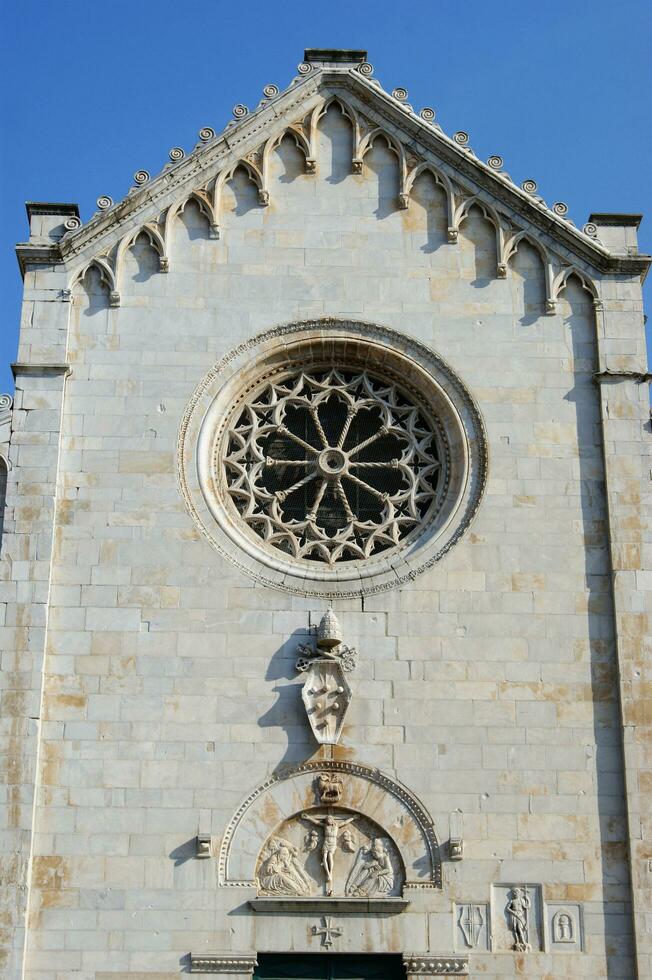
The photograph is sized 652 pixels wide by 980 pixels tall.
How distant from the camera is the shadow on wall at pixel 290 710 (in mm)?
18375

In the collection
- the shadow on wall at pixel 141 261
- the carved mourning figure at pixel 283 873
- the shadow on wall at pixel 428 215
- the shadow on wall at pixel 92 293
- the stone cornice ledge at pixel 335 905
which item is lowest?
the stone cornice ledge at pixel 335 905

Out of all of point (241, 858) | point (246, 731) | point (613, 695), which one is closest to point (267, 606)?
point (246, 731)

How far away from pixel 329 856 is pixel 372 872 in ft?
1.71

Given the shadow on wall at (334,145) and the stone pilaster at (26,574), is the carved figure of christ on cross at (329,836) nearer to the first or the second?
the stone pilaster at (26,574)

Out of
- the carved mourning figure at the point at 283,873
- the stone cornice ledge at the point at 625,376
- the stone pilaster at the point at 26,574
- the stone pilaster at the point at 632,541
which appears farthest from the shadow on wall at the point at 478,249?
the carved mourning figure at the point at 283,873

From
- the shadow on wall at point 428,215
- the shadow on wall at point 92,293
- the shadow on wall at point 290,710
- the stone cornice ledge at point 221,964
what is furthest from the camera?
the shadow on wall at point 428,215

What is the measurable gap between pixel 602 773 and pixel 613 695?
0.95m

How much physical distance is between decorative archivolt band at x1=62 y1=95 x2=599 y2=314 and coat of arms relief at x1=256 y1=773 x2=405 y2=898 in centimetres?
707

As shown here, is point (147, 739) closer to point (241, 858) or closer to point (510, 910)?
point (241, 858)

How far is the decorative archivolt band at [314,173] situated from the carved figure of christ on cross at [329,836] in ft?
23.4

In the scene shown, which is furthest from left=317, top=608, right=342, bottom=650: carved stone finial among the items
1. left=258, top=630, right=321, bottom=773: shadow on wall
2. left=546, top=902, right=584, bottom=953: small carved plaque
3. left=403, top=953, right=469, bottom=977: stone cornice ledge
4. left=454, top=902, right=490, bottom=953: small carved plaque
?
left=546, top=902, right=584, bottom=953: small carved plaque

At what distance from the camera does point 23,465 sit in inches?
770

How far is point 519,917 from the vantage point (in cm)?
1777

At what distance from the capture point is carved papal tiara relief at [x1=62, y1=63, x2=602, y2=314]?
2080 centimetres
